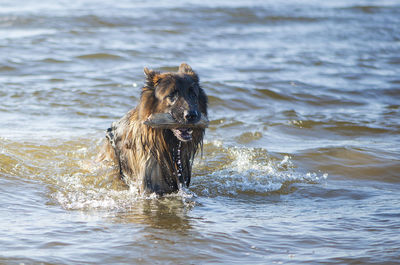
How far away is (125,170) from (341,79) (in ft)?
30.5

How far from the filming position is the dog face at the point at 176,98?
6.39m

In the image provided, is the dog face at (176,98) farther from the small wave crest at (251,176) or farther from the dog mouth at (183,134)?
the small wave crest at (251,176)

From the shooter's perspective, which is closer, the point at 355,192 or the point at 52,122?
the point at 355,192

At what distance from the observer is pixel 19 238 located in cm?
554

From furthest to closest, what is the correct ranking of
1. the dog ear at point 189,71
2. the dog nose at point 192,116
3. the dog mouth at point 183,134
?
the dog ear at point 189,71 → the dog mouth at point 183,134 → the dog nose at point 192,116

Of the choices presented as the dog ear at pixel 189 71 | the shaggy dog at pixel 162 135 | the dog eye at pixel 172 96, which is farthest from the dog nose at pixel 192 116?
the dog ear at pixel 189 71

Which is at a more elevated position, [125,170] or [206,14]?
[206,14]

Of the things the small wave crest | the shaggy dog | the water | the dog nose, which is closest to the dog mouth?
the shaggy dog

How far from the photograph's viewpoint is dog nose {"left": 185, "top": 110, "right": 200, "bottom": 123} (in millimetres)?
6316

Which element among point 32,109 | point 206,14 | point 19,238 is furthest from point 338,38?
point 19,238

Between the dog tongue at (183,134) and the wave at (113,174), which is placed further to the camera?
the wave at (113,174)

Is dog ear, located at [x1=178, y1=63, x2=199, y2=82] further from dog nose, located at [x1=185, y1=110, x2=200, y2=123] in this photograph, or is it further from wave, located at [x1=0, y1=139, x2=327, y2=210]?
wave, located at [x1=0, y1=139, x2=327, y2=210]

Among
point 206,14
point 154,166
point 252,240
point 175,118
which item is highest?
point 206,14

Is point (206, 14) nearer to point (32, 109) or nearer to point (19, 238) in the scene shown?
point (32, 109)
